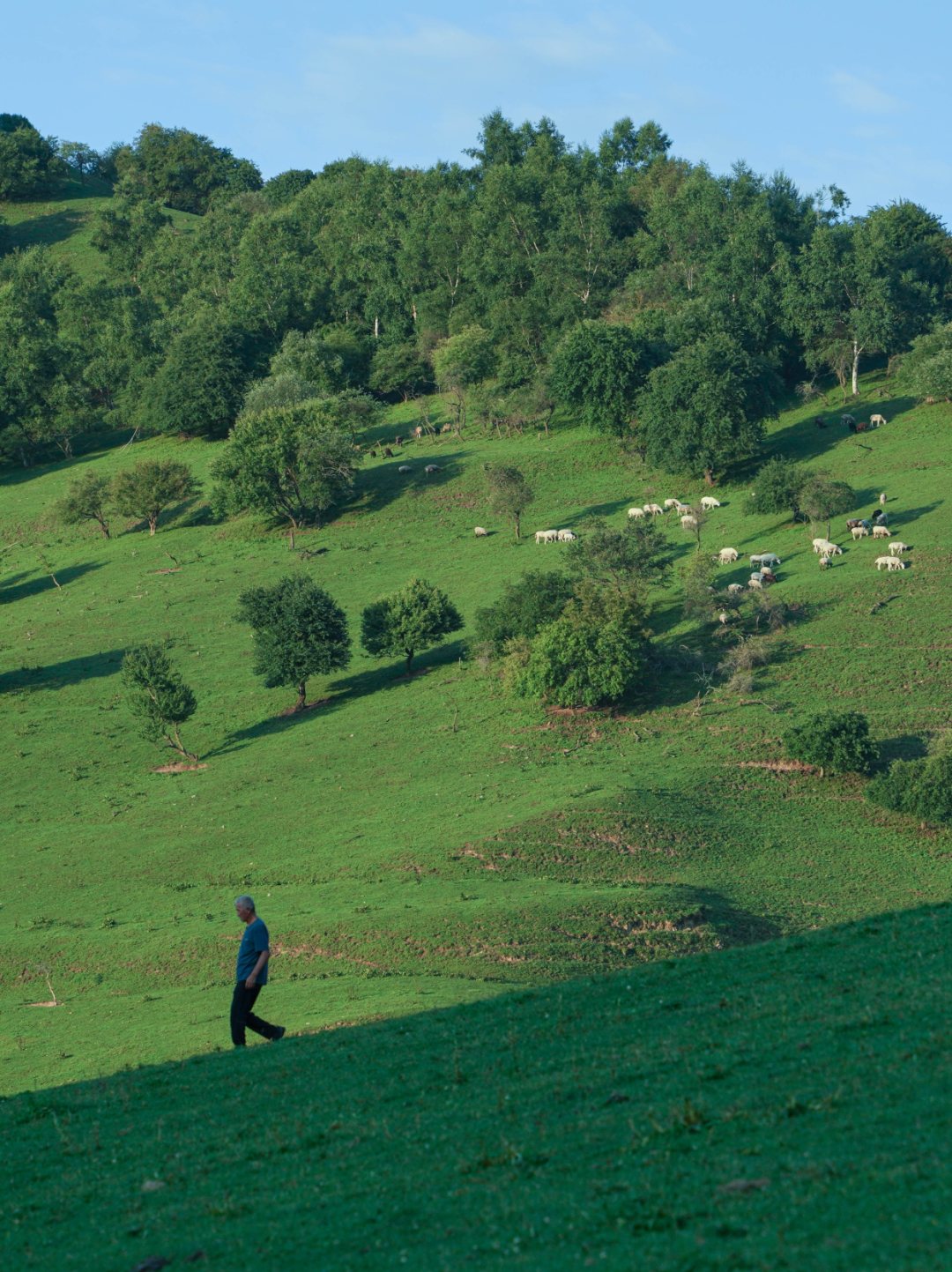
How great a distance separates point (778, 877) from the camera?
3672cm

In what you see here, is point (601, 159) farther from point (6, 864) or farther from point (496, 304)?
point (6, 864)

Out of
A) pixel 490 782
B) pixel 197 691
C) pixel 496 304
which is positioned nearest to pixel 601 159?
pixel 496 304

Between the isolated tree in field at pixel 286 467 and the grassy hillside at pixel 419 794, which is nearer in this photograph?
the grassy hillside at pixel 419 794

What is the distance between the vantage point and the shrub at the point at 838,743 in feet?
144

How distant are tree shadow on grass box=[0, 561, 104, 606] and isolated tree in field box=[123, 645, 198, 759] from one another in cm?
2993

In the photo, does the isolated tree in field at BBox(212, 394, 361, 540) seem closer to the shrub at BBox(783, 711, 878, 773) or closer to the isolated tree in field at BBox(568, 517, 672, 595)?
the isolated tree in field at BBox(568, 517, 672, 595)

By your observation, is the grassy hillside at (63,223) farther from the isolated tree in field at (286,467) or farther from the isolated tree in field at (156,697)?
the isolated tree in field at (156,697)

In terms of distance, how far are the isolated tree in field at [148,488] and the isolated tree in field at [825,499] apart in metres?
49.7

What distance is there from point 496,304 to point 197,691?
73.1 m

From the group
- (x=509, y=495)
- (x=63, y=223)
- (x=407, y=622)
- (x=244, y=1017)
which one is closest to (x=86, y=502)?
(x=509, y=495)

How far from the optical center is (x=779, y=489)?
74250 millimetres

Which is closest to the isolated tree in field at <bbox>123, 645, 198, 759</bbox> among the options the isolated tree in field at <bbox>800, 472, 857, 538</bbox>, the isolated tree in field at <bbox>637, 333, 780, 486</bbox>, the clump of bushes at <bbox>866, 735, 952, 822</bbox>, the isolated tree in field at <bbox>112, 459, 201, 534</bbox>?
the clump of bushes at <bbox>866, 735, 952, 822</bbox>

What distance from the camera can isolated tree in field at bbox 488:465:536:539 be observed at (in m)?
80.9

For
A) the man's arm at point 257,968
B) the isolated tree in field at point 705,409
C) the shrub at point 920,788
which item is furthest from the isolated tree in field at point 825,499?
the man's arm at point 257,968
